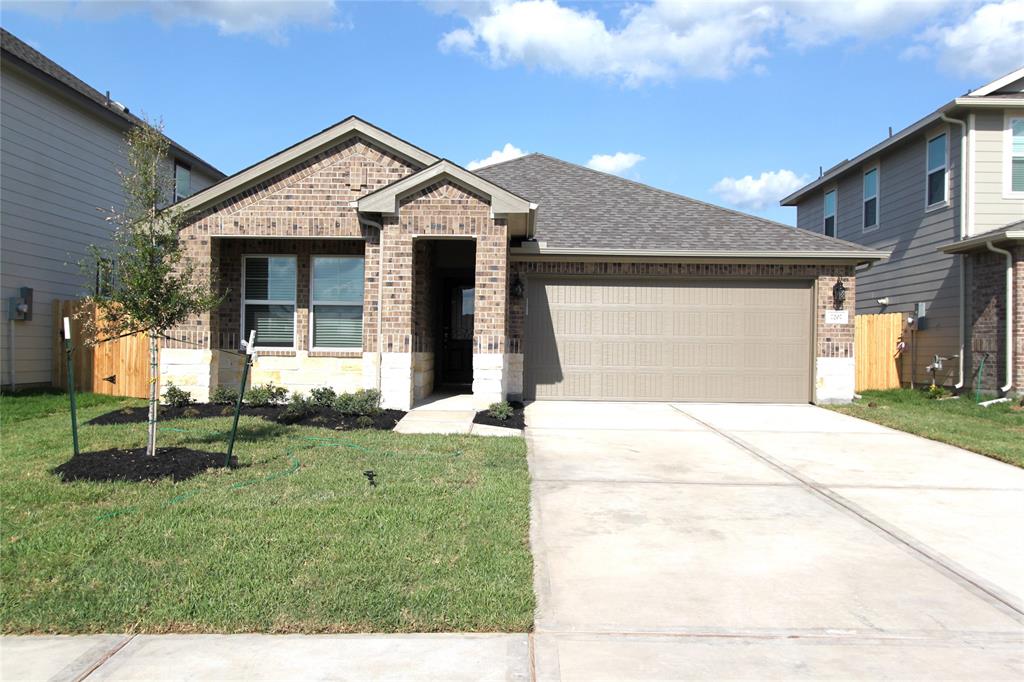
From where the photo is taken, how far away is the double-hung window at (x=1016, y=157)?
48.5 ft

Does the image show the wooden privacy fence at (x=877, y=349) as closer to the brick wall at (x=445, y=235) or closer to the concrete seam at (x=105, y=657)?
the brick wall at (x=445, y=235)

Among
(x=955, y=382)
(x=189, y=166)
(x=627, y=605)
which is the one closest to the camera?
(x=627, y=605)

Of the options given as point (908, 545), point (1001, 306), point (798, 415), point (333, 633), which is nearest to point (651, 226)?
point (798, 415)

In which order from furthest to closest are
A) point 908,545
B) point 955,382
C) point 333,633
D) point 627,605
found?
point 955,382
point 908,545
point 627,605
point 333,633

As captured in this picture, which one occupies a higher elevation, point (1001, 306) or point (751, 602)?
point (1001, 306)

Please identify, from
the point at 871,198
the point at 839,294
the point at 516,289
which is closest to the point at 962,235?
the point at 839,294

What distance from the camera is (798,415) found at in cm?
1212

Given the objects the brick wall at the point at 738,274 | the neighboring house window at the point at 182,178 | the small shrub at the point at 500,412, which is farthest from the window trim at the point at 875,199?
the neighboring house window at the point at 182,178

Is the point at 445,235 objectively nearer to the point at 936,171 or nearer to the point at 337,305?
the point at 337,305

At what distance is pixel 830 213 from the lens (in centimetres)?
2186

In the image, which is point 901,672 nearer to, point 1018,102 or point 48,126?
point 1018,102

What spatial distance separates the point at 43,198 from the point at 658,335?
1297 centimetres

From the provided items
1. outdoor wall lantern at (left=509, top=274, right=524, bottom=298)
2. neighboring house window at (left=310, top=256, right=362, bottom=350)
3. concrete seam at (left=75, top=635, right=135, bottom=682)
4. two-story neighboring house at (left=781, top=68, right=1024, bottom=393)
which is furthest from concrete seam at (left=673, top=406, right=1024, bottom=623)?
two-story neighboring house at (left=781, top=68, right=1024, bottom=393)

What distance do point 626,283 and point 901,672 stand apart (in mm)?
10955
